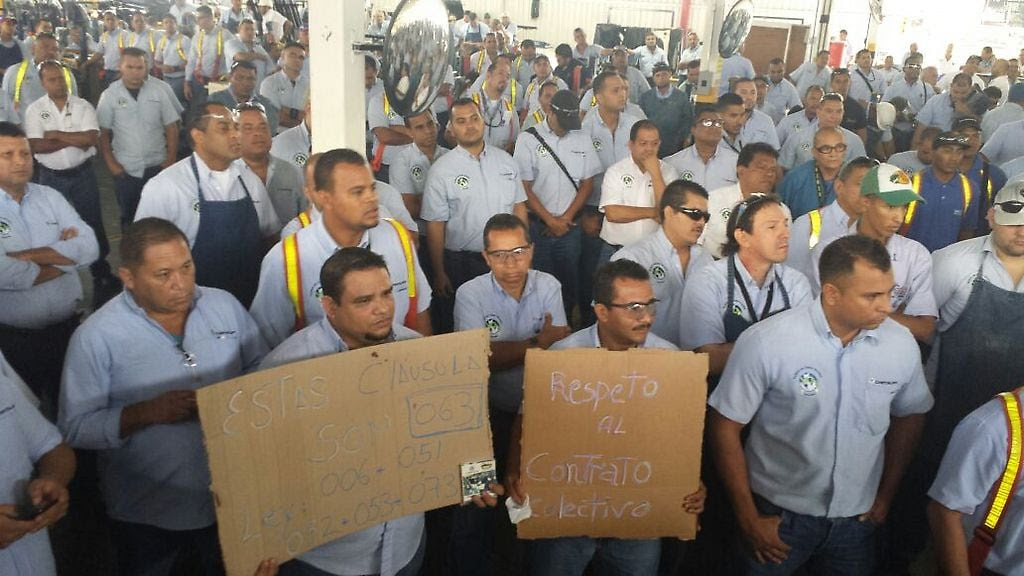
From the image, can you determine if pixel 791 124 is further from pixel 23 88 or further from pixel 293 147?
pixel 23 88

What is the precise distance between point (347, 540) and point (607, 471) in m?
0.88

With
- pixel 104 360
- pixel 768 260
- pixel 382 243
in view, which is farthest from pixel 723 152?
pixel 104 360

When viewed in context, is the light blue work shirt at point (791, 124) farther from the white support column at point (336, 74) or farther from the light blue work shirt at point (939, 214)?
the white support column at point (336, 74)

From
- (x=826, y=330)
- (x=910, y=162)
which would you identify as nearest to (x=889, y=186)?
(x=826, y=330)

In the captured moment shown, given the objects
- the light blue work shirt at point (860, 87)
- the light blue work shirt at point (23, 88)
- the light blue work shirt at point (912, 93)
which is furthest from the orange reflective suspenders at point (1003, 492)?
the light blue work shirt at point (912, 93)

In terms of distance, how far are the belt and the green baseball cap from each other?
6.02 m

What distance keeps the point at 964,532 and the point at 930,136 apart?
14.5ft

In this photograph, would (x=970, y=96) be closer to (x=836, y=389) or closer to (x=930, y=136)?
(x=930, y=136)

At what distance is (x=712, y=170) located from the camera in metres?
5.71

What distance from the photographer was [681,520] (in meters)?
2.57

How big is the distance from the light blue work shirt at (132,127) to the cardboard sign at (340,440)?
17.8ft

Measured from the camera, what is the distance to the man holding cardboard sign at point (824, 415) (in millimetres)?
2580

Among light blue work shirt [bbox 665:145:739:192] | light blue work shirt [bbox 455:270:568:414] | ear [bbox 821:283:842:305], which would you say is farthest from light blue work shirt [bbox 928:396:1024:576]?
light blue work shirt [bbox 665:145:739:192]

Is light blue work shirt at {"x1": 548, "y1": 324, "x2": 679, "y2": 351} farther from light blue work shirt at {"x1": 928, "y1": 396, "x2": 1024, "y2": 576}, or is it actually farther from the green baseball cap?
the green baseball cap
